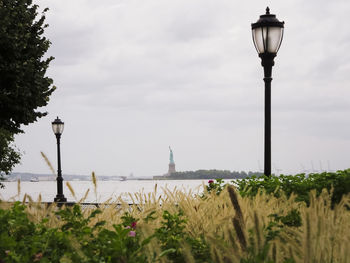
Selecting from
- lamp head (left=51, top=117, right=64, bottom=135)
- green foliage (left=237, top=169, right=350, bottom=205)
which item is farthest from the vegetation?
lamp head (left=51, top=117, right=64, bottom=135)

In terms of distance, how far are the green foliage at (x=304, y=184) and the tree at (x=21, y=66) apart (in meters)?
17.1

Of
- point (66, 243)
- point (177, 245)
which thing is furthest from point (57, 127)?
point (66, 243)

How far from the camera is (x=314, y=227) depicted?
270 centimetres

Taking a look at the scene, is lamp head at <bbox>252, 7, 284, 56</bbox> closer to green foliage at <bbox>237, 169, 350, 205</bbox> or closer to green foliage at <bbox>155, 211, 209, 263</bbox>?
green foliage at <bbox>237, 169, 350, 205</bbox>

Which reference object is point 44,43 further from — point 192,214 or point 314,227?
point 314,227

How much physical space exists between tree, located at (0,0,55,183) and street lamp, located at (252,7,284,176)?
15.1m

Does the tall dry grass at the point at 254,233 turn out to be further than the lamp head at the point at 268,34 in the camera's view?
No

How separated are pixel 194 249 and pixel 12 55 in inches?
853

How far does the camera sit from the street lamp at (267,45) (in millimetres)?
11236

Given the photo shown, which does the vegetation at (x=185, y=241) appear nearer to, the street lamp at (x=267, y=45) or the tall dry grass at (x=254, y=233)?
the tall dry grass at (x=254, y=233)

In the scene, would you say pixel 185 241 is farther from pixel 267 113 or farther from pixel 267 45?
pixel 267 45

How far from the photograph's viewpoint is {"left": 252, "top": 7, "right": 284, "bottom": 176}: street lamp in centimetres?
1124

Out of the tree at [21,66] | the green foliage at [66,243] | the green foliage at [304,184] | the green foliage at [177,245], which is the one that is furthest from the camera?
the tree at [21,66]

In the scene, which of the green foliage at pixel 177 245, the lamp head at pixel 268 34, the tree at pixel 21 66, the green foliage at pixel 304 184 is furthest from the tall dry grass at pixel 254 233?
the tree at pixel 21 66
